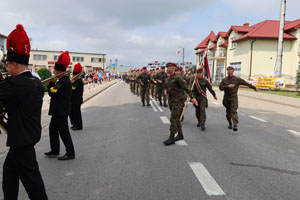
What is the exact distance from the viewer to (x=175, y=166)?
4.33m

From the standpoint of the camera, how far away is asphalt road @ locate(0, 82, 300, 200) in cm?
335

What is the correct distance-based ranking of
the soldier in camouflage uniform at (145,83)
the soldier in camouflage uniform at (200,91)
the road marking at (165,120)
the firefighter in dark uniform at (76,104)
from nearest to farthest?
the firefighter in dark uniform at (76,104) < the soldier in camouflage uniform at (200,91) < the road marking at (165,120) < the soldier in camouflage uniform at (145,83)

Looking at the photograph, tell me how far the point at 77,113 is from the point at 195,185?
14.7ft

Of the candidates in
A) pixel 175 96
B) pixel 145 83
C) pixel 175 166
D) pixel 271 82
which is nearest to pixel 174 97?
pixel 175 96

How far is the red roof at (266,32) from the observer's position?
3528 cm

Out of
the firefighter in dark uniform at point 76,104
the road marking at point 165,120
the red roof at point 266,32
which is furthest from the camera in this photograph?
the red roof at point 266,32

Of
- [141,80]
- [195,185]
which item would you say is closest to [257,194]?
[195,185]

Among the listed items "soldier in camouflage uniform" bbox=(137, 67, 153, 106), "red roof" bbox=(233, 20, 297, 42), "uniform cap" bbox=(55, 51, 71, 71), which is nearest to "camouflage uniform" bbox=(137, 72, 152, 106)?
"soldier in camouflage uniform" bbox=(137, 67, 153, 106)

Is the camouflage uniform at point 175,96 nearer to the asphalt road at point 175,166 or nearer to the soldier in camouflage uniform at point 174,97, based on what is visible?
the soldier in camouflage uniform at point 174,97

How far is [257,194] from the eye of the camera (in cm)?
332

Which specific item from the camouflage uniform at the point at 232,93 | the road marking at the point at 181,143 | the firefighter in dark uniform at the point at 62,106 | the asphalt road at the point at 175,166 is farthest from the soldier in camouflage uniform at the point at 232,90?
the firefighter in dark uniform at the point at 62,106

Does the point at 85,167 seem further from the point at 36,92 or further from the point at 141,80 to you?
the point at 141,80

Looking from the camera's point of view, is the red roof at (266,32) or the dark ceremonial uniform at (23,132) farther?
the red roof at (266,32)

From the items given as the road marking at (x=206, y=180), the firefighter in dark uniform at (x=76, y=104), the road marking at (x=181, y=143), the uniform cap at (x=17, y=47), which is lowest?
the road marking at (x=181, y=143)
